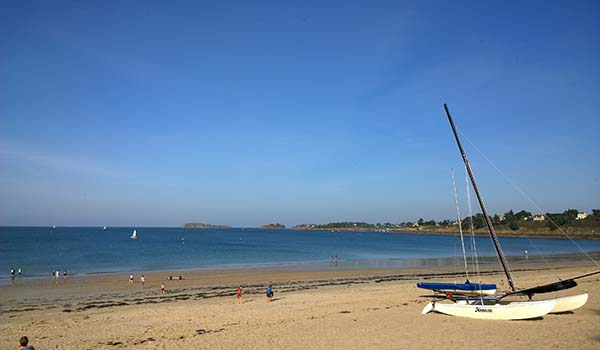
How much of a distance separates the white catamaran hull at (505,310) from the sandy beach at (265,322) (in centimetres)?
34

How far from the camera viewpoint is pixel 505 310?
53.1 feet

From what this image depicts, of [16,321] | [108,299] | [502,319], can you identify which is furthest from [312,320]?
[108,299]

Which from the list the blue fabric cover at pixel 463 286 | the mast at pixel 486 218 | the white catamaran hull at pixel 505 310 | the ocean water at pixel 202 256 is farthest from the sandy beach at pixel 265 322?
the ocean water at pixel 202 256

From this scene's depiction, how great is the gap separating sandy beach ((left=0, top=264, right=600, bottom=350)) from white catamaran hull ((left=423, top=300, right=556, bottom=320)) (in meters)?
0.34

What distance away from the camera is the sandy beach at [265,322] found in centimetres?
1384

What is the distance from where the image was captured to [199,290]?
30203mm

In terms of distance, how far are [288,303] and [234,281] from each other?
47.1 feet

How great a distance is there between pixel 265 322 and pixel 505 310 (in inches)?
389

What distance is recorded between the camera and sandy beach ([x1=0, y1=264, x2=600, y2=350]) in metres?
13.8

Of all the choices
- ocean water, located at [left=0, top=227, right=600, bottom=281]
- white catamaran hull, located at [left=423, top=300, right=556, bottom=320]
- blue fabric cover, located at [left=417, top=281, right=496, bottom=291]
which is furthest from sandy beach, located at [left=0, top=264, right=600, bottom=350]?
ocean water, located at [left=0, top=227, right=600, bottom=281]

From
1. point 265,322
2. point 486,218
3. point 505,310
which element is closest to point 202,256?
point 265,322

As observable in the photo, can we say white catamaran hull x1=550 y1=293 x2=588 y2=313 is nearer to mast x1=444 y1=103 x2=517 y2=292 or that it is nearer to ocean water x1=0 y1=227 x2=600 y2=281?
mast x1=444 y1=103 x2=517 y2=292

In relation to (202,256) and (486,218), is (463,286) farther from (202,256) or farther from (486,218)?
(202,256)

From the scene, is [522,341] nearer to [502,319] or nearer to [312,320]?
[502,319]
